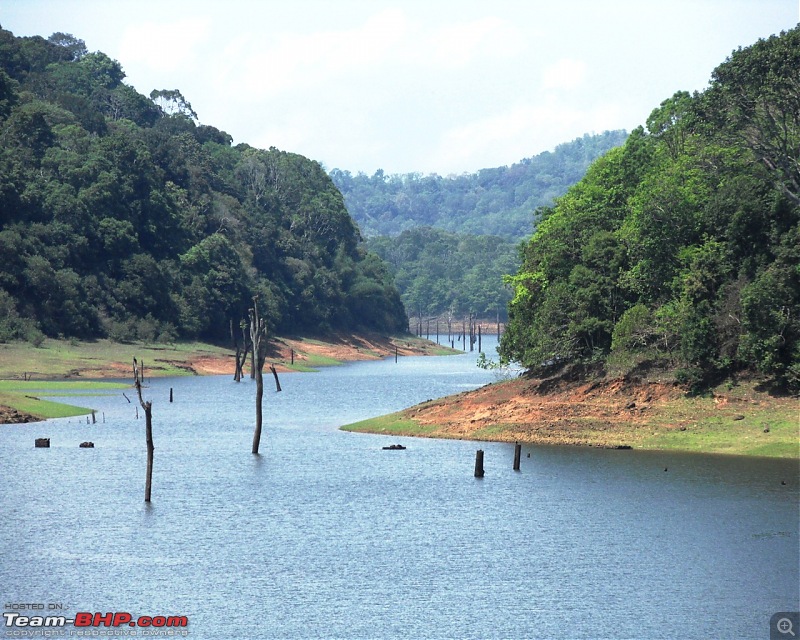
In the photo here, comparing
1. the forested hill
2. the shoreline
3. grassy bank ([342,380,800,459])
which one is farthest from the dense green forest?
the forested hill

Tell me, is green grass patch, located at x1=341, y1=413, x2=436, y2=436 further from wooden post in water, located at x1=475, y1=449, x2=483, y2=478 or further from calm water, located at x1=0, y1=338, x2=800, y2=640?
wooden post in water, located at x1=475, y1=449, x2=483, y2=478

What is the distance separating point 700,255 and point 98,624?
53857mm

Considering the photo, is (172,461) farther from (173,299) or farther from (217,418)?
(173,299)

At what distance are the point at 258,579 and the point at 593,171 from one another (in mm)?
65705

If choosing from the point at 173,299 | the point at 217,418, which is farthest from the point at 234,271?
the point at 217,418

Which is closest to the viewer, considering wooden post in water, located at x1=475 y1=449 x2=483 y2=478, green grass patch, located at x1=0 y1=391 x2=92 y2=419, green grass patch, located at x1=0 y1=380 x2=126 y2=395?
wooden post in water, located at x1=475 y1=449 x2=483 y2=478

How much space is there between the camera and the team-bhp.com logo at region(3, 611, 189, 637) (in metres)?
36.0

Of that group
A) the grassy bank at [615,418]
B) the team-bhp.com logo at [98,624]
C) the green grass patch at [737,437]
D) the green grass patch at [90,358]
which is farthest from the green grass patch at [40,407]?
the team-bhp.com logo at [98,624]

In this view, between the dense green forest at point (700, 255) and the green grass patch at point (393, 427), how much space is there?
371 inches

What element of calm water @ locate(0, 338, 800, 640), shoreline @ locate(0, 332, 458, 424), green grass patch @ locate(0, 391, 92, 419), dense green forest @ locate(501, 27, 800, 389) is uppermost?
dense green forest @ locate(501, 27, 800, 389)

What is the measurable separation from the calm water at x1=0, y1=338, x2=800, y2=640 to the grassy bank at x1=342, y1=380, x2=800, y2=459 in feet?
8.16

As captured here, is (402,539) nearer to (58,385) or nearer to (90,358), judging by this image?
(58,385)

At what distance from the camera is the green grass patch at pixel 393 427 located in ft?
276

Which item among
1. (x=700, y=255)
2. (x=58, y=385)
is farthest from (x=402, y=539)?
(x=58, y=385)
